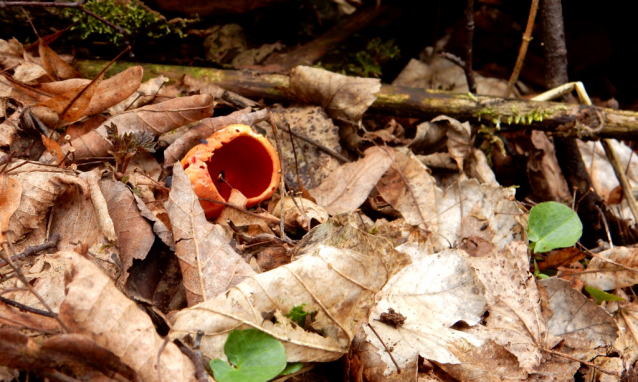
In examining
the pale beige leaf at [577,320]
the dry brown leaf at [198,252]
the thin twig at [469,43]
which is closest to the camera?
the dry brown leaf at [198,252]

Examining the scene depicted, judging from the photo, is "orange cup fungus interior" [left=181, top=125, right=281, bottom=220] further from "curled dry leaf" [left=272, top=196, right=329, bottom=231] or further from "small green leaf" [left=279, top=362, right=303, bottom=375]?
"small green leaf" [left=279, top=362, right=303, bottom=375]

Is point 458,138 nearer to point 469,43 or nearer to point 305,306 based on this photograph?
point 469,43

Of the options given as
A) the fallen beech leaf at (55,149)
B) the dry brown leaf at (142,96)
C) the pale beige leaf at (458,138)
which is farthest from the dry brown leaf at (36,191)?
the pale beige leaf at (458,138)

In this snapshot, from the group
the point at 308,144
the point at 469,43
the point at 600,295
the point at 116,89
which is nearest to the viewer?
the point at 600,295

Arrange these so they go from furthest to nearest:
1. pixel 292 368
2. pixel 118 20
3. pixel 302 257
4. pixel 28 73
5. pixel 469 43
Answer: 1. pixel 469 43
2. pixel 118 20
3. pixel 28 73
4. pixel 302 257
5. pixel 292 368

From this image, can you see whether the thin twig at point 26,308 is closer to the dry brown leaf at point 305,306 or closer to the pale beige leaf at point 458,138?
the dry brown leaf at point 305,306

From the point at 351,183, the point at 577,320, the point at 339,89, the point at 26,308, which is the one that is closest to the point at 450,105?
the point at 339,89

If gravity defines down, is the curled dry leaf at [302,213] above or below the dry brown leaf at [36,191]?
below

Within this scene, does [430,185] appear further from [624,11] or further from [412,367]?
[624,11]
